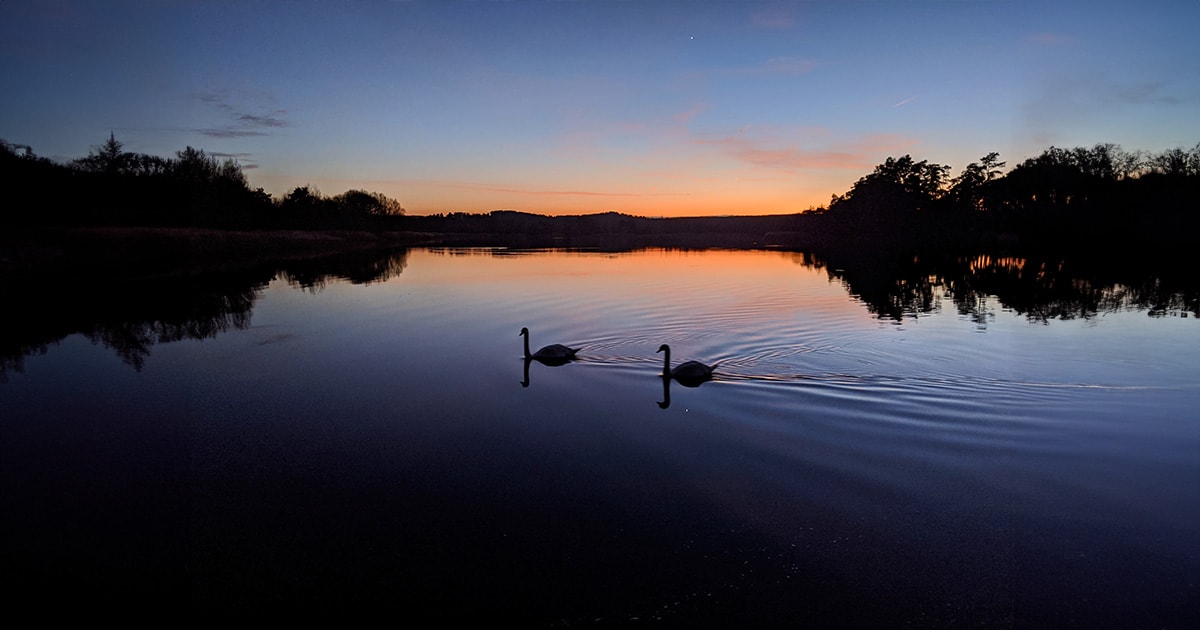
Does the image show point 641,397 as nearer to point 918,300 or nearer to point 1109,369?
point 1109,369

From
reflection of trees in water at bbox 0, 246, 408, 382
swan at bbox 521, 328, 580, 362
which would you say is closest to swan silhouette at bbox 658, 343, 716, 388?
swan at bbox 521, 328, 580, 362

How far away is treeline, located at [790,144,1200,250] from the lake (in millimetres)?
74524

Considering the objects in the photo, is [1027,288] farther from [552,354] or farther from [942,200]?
[942,200]

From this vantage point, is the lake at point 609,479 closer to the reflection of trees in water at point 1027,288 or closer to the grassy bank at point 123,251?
the reflection of trees in water at point 1027,288

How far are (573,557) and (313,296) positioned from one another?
29081mm

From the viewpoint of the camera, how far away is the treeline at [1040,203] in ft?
247

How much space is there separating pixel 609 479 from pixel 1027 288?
36.0 metres

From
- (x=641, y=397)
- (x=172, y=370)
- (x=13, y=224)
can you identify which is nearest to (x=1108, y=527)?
(x=641, y=397)

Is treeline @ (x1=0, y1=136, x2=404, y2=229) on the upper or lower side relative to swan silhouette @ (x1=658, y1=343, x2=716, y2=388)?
upper

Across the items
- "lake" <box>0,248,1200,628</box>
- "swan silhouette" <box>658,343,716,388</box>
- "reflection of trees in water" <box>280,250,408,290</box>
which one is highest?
"reflection of trees in water" <box>280,250,408,290</box>

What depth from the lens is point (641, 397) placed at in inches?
526

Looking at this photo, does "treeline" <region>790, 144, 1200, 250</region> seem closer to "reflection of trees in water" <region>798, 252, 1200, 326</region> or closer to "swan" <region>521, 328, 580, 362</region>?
"reflection of trees in water" <region>798, 252, 1200, 326</region>

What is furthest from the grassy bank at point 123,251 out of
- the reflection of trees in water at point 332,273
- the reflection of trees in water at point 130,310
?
the reflection of trees in water at point 332,273

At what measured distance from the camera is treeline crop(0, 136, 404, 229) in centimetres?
5169
